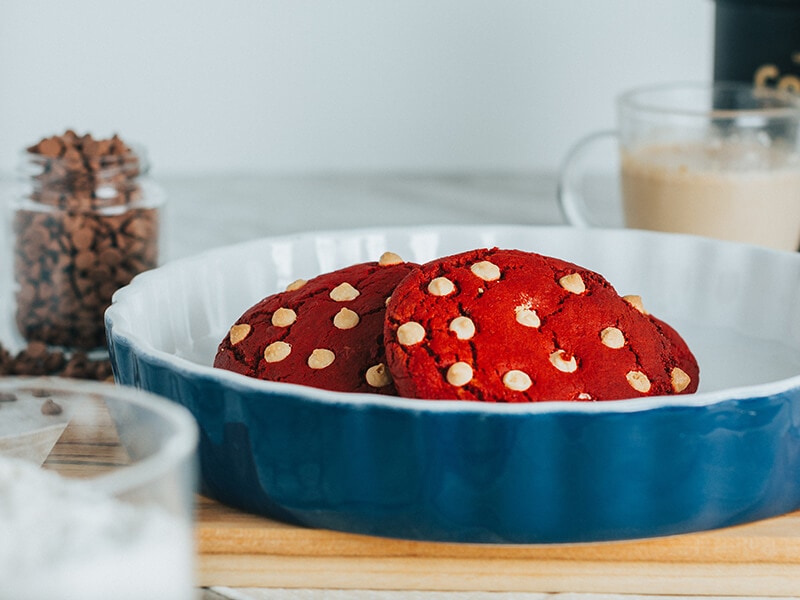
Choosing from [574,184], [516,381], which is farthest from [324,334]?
[574,184]

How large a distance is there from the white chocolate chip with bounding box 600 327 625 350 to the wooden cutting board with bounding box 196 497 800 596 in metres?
0.09

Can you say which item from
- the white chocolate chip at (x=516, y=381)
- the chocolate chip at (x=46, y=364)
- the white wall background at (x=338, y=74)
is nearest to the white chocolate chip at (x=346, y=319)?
the white chocolate chip at (x=516, y=381)

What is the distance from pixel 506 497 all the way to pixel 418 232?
330 mm

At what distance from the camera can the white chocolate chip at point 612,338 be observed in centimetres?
52

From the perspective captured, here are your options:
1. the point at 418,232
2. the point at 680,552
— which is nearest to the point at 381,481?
the point at 680,552

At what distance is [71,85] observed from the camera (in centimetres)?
167

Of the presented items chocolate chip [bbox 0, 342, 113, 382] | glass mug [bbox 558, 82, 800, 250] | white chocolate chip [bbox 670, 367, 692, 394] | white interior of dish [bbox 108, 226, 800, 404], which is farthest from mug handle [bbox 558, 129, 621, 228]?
white chocolate chip [bbox 670, 367, 692, 394]

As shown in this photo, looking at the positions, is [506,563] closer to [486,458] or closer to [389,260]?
[486,458]

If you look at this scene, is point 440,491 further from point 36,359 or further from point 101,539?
point 36,359

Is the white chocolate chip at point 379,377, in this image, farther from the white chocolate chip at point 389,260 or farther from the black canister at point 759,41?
the black canister at point 759,41

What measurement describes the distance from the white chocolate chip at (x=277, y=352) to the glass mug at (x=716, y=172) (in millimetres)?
597

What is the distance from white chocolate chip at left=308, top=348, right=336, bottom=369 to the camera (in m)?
0.53

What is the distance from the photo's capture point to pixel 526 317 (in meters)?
0.51

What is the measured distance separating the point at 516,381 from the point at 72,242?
544mm
